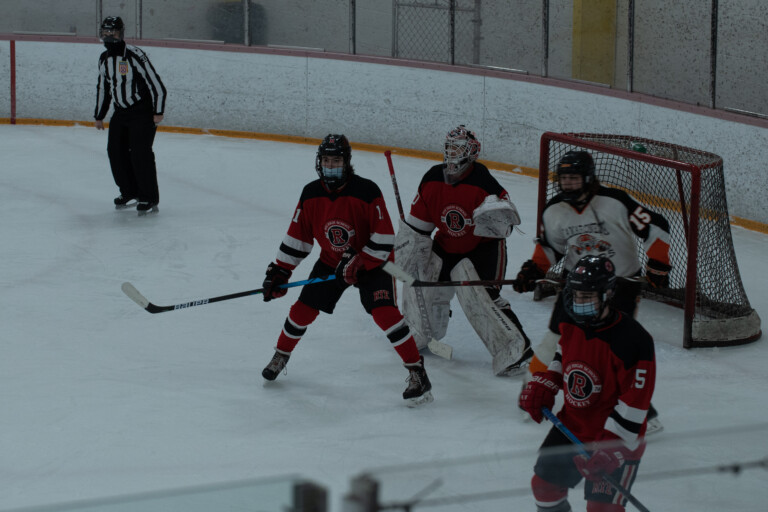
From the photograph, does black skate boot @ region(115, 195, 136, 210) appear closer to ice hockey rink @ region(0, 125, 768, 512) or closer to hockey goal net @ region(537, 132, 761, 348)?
ice hockey rink @ region(0, 125, 768, 512)

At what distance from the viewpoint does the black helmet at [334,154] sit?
3.85m

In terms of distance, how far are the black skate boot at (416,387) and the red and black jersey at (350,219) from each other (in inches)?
15.5

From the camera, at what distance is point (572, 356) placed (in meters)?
2.75

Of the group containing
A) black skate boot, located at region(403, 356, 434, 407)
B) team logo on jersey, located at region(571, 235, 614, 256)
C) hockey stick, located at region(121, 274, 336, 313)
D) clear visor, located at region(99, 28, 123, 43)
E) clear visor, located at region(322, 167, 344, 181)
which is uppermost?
clear visor, located at region(99, 28, 123, 43)

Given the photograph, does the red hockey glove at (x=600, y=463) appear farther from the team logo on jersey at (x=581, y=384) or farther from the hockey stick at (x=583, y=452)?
the team logo on jersey at (x=581, y=384)

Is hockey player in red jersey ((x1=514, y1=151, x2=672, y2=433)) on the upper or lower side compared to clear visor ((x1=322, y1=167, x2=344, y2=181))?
lower

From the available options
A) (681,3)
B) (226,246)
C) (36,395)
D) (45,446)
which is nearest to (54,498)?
(45,446)

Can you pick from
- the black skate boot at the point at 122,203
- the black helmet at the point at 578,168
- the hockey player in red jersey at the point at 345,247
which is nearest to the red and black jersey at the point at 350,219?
the hockey player in red jersey at the point at 345,247

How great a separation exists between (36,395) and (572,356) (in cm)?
217

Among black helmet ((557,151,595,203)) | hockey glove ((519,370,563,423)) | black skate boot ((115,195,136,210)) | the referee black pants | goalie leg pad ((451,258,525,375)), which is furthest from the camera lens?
black skate boot ((115,195,136,210))

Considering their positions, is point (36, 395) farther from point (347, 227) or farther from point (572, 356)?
point (572, 356)

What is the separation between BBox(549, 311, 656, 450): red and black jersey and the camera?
105 inches

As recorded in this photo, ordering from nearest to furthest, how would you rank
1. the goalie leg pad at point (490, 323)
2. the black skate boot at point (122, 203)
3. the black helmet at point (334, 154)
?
the black helmet at point (334, 154)
the goalie leg pad at point (490, 323)
the black skate boot at point (122, 203)

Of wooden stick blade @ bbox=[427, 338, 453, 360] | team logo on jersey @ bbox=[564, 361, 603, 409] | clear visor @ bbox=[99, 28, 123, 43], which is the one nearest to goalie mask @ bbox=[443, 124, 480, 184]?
wooden stick blade @ bbox=[427, 338, 453, 360]
